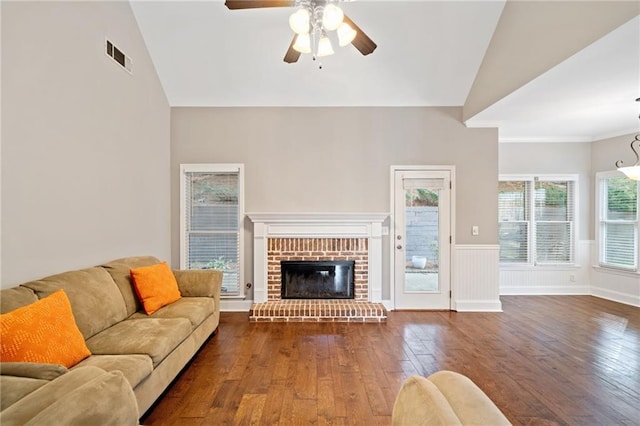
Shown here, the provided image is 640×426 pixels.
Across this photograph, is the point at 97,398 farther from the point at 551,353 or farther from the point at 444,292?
the point at 444,292

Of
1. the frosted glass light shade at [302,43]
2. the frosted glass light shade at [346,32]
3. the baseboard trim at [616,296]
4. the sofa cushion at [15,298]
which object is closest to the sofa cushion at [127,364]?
the sofa cushion at [15,298]

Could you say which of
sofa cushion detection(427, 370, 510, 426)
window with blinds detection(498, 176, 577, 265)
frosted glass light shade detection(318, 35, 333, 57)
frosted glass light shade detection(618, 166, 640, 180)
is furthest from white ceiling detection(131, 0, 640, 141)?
sofa cushion detection(427, 370, 510, 426)

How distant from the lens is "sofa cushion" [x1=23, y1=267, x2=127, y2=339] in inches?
84.5

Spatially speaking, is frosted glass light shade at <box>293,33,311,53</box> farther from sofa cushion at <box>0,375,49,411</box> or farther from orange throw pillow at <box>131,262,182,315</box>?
sofa cushion at <box>0,375,49,411</box>

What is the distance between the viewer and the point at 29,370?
144 centimetres

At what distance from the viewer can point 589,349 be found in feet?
10.3

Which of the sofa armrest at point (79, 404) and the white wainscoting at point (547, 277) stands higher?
the sofa armrest at point (79, 404)

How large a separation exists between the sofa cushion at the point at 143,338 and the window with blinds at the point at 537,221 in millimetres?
5279

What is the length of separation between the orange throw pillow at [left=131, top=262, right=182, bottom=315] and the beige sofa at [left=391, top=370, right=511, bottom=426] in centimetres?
269

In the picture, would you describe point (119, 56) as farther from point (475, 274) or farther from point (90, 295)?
point (475, 274)

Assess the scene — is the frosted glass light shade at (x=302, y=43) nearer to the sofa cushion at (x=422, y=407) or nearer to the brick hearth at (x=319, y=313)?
the sofa cushion at (x=422, y=407)

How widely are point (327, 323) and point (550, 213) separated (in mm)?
4507

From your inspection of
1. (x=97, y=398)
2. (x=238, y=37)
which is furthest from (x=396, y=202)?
(x=97, y=398)

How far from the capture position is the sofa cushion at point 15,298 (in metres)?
1.80
